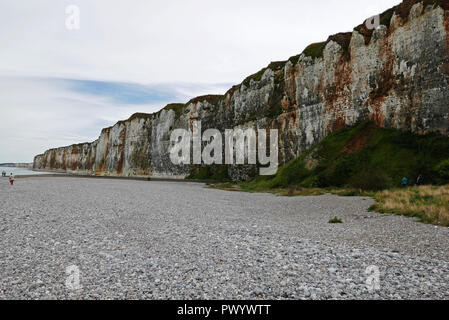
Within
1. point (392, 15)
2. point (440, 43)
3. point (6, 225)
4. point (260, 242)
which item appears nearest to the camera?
point (260, 242)

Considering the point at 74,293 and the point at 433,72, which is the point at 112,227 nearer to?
the point at 74,293

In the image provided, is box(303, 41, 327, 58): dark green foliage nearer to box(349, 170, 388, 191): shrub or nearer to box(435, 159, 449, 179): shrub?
A: box(349, 170, 388, 191): shrub

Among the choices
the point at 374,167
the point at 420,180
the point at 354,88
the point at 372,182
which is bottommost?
the point at 372,182

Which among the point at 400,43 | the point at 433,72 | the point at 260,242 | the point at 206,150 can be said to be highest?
the point at 400,43

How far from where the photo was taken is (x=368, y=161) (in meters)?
34.7

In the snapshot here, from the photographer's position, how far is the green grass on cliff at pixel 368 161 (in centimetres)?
2861

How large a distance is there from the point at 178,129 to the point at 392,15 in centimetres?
6912

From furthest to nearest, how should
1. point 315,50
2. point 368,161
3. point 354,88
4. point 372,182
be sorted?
point 315,50
point 354,88
point 368,161
point 372,182

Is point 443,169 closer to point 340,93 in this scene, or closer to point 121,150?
point 340,93

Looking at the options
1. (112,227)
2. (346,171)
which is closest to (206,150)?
(346,171)

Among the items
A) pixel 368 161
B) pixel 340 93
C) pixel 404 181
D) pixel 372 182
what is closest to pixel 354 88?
pixel 340 93

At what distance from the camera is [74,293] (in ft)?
21.2

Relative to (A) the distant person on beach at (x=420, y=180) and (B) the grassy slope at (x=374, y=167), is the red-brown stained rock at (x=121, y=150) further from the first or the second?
(A) the distant person on beach at (x=420, y=180)

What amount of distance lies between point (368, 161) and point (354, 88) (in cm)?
1412
